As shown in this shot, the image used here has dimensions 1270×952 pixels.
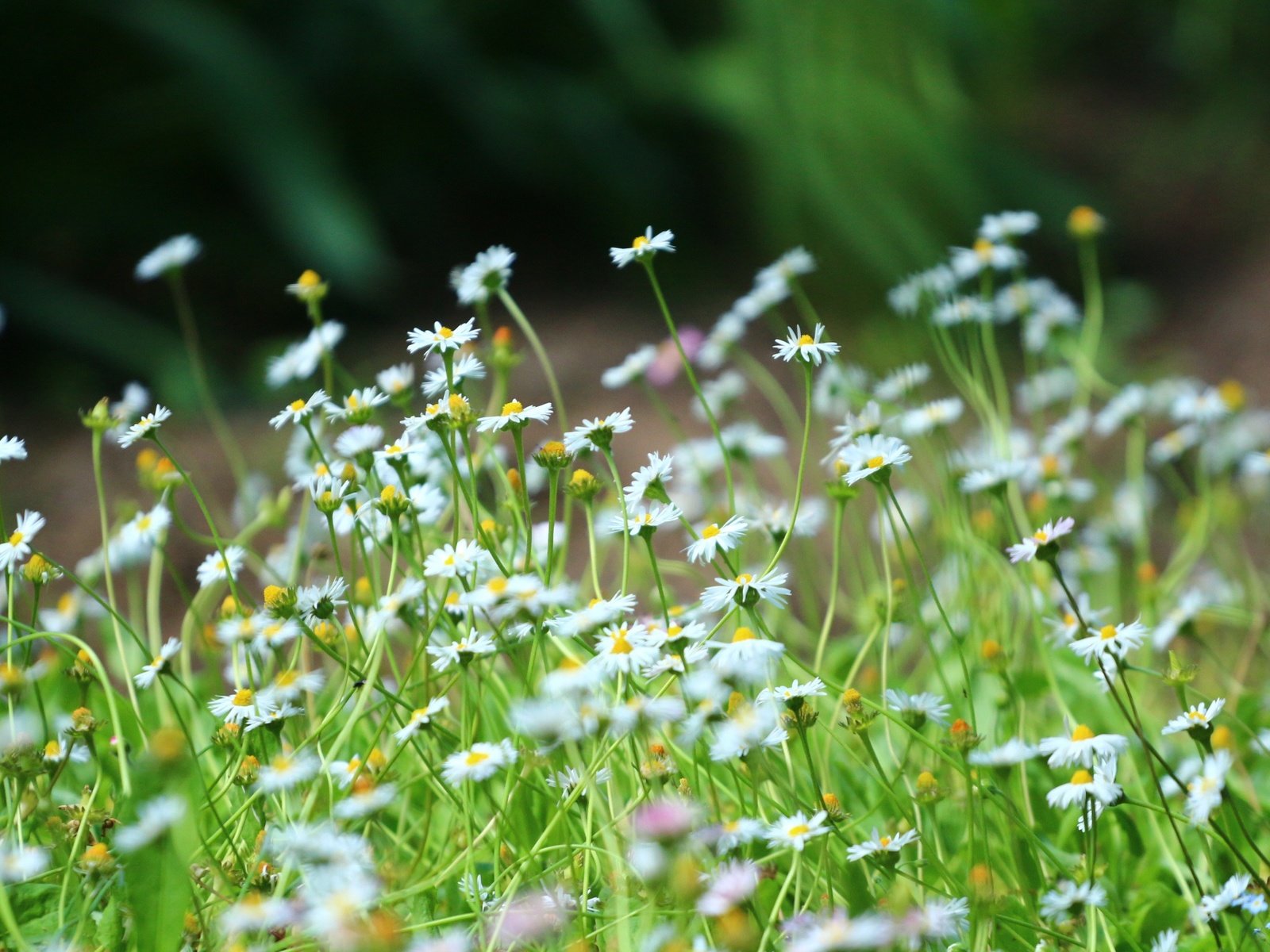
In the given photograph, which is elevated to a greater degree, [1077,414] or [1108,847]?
[1077,414]

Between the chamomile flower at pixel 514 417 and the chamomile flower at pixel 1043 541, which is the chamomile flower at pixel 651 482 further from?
the chamomile flower at pixel 1043 541

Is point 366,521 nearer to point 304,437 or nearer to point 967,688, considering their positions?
point 304,437

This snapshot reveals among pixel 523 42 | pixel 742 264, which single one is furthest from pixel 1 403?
pixel 742 264

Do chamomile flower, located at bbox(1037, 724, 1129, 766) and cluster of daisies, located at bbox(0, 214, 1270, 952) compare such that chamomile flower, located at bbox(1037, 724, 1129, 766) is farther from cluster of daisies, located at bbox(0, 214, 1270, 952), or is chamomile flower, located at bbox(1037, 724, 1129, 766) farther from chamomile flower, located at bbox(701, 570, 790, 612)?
chamomile flower, located at bbox(701, 570, 790, 612)

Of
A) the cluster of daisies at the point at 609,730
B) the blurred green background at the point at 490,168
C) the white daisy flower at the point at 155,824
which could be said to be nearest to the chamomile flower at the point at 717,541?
the cluster of daisies at the point at 609,730

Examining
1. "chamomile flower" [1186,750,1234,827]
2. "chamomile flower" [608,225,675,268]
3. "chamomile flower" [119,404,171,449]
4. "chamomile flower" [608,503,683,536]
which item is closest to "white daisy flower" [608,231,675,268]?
"chamomile flower" [608,225,675,268]

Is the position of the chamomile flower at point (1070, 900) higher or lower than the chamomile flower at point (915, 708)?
lower

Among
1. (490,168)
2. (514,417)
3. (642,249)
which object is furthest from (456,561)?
(490,168)
